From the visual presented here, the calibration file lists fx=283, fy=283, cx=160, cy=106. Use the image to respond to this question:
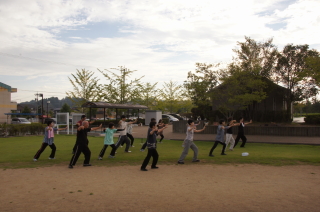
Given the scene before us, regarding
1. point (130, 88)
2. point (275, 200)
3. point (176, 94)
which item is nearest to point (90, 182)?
point (275, 200)

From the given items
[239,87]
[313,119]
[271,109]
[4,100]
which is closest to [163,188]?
[239,87]

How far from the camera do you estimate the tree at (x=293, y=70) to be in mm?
28469

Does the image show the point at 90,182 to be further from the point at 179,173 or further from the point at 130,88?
the point at 130,88

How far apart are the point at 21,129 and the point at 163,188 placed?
809 inches

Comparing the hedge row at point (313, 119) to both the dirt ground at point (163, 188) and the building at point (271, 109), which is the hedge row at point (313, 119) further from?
the dirt ground at point (163, 188)

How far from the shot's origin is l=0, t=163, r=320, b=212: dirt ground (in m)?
5.54

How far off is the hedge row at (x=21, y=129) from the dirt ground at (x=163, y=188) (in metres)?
15.9

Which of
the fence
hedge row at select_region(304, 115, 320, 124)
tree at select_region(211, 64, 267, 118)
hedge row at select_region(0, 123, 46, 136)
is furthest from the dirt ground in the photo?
hedge row at select_region(304, 115, 320, 124)

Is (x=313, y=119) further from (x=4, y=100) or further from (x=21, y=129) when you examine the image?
(x=4, y=100)

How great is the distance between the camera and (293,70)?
29.1m

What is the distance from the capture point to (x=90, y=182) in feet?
24.7

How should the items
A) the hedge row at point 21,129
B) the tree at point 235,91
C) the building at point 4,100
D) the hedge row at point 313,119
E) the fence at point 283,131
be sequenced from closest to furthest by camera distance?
the fence at point 283,131 → the tree at point 235,91 → the hedge row at point 21,129 → the hedge row at point 313,119 → the building at point 4,100

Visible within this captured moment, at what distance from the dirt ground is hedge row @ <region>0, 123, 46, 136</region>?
626 inches

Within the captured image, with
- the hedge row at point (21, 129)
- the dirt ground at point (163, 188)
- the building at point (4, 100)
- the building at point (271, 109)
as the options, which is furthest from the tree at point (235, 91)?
the building at point (4, 100)
